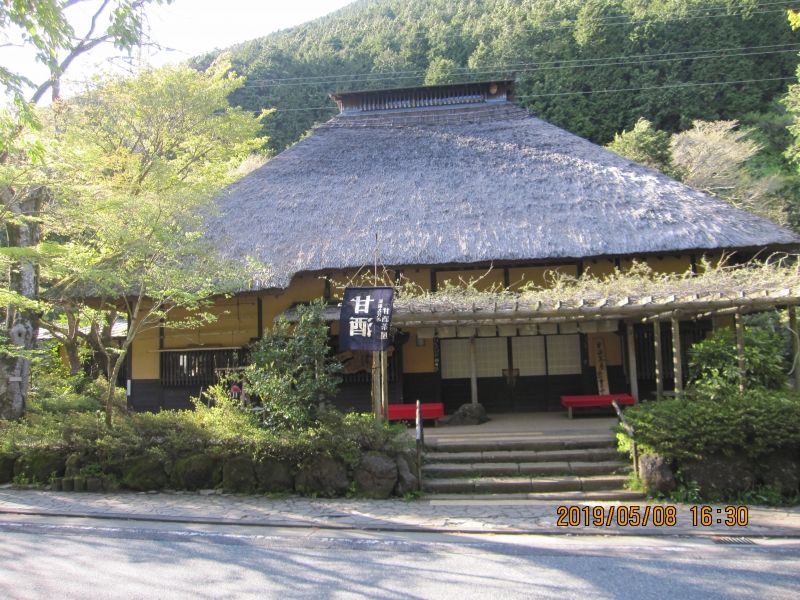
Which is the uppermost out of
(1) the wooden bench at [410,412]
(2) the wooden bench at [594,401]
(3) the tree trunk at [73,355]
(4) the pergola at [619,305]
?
(4) the pergola at [619,305]

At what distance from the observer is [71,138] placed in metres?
10.5

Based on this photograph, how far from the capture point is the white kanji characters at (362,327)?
801 cm

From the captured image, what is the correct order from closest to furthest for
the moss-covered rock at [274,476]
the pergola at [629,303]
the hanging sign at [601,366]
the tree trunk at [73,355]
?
the pergola at [629,303] < the moss-covered rock at [274,476] < the hanging sign at [601,366] < the tree trunk at [73,355]

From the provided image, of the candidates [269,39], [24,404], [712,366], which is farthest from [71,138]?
[269,39]

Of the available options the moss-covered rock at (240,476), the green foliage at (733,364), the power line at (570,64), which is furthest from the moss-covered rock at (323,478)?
the power line at (570,64)

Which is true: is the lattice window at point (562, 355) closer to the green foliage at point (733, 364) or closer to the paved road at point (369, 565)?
the green foliage at point (733, 364)

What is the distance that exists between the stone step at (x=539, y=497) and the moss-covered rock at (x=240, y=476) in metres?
2.48

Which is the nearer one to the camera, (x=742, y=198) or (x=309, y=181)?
(x=309, y=181)

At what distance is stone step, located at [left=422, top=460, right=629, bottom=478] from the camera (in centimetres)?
781

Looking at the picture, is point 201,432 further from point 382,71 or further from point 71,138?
point 382,71

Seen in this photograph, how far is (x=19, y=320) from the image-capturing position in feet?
32.5

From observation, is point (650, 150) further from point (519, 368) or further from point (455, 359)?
point (455, 359)

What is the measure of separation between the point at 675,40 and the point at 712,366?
31793 millimetres

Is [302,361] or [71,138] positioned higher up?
[71,138]
